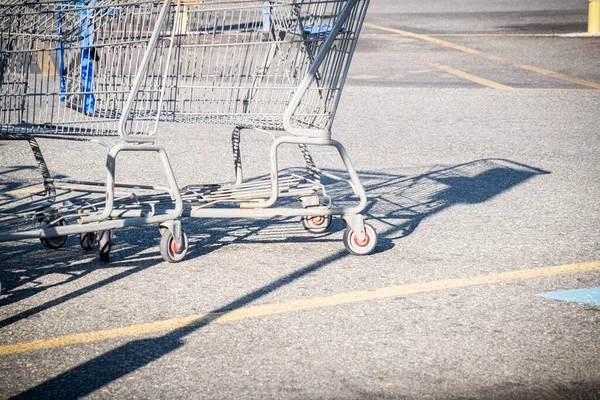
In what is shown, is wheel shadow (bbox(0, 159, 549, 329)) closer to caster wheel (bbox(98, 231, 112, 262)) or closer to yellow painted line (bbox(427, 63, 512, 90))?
caster wheel (bbox(98, 231, 112, 262))

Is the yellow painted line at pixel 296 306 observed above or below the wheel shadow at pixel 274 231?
below

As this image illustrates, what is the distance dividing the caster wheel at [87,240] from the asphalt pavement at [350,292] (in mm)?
62

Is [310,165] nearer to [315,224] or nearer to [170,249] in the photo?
[315,224]

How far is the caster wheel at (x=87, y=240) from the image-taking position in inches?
184

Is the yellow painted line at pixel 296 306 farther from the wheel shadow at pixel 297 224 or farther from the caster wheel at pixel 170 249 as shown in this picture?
the caster wheel at pixel 170 249

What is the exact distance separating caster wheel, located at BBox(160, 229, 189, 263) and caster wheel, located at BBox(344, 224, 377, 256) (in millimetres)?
Answer: 927

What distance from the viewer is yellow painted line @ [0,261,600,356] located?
3.47 metres

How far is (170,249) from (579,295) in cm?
217

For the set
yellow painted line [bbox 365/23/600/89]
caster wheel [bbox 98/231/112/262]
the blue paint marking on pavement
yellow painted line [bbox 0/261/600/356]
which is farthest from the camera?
yellow painted line [bbox 365/23/600/89]

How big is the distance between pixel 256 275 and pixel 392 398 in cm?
152

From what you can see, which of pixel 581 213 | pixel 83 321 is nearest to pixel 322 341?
pixel 83 321

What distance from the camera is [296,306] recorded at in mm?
3883

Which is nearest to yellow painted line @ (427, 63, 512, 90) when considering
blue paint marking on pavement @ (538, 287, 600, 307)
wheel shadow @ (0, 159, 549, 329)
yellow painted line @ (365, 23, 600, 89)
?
yellow painted line @ (365, 23, 600, 89)

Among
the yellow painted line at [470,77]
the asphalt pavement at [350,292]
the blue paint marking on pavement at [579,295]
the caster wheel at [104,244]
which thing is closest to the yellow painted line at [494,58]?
the yellow painted line at [470,77]
